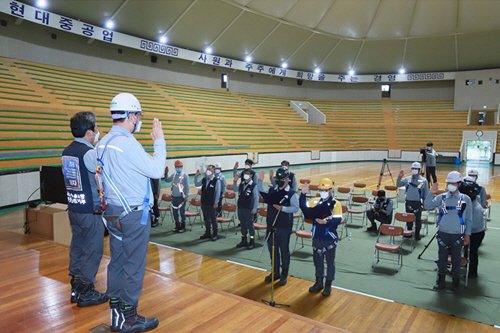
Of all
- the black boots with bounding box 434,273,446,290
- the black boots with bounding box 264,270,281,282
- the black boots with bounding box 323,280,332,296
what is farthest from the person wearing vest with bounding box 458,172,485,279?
the black boots with bounding box 264,270,281,282

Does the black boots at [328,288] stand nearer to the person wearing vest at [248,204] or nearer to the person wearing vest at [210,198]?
the person wearing vest at [248,204]

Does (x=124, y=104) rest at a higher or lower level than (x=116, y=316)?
higher

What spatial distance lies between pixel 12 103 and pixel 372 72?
3203 centimetres

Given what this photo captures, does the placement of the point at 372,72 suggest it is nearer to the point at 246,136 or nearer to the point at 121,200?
the point at 246,136

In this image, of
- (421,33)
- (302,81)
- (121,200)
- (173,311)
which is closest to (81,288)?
(173,311)

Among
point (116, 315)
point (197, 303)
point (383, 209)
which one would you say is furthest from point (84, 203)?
point (383, 209)

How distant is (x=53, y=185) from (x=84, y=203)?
3170 millimetres

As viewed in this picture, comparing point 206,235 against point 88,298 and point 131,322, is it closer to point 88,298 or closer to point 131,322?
point 88,298

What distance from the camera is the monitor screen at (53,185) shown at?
6273mm

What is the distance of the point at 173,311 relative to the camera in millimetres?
3771

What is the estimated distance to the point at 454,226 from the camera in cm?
583

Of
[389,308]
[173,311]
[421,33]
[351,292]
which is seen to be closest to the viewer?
[173,311]

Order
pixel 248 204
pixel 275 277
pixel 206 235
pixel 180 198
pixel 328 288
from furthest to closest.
→ pixel 180 198, pixel 206 235, pixel 248 204, pixel 275 277, pixel 328 288

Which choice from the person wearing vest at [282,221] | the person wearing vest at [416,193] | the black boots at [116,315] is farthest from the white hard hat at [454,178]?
the black boots at [116,315]
